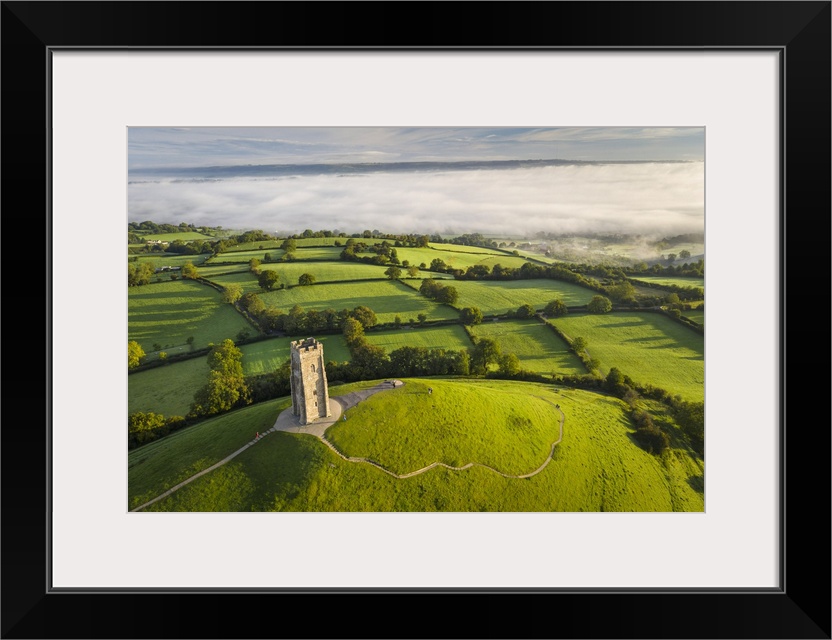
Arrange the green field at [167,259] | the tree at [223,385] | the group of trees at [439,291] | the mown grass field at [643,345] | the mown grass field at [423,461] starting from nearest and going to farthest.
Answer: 1. the mown grass field at [423,461]
2. the green field at [167,259]
3. the mown grass field at [643,345]
4. the tree at [223,385]
5. the group of trees at [439,291]

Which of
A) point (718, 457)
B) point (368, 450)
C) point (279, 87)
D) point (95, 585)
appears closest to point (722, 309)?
point (718, 457)

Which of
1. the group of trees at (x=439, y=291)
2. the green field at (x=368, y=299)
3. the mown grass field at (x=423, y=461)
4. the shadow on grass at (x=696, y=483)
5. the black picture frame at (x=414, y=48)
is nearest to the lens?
the black picture frame at (x=414, y=48)

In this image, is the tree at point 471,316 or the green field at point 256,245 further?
the tree at point 471,316

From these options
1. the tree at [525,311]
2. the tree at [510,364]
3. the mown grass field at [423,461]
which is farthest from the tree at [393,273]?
the mown grass field at [423,461]

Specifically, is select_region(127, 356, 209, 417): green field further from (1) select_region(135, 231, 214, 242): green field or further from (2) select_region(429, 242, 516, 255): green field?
(2) select_region(429, 242, 516, 255): green field

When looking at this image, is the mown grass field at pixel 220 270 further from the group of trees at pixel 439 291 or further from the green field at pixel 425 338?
the group of trees at pixel 439 291

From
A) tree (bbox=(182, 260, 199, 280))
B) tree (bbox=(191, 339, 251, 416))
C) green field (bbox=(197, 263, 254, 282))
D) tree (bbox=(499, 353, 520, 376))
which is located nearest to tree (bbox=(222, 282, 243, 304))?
green field (bbox=(197, 263, 254, 282))
